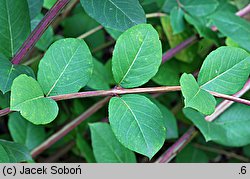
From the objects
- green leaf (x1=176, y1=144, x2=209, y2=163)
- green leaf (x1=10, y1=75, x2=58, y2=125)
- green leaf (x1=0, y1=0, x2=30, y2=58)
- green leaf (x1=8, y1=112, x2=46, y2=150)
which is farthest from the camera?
green leaf (x1=176, y1=144, x2=209, y2=163)

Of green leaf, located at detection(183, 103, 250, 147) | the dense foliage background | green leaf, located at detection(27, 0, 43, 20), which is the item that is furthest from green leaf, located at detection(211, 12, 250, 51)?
green leaf, located at detection(27, 0, 43, 20)

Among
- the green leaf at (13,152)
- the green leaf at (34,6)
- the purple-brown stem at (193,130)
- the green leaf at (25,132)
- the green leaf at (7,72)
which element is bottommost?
the purple-brown stem at (193,130)

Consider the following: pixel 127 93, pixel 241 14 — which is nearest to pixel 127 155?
pixel 127 93

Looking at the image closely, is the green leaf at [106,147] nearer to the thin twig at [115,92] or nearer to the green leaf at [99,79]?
the green leaf at [99,79]

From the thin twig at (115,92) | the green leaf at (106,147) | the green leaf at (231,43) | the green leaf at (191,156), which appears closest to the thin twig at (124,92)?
the thin twig at (115,92)

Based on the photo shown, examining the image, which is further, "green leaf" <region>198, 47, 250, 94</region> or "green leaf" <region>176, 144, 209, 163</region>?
"green leaf" <region>176, 144, 209, 163</region>

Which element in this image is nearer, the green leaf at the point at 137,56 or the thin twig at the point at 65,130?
the green leaf at the point at 137,56

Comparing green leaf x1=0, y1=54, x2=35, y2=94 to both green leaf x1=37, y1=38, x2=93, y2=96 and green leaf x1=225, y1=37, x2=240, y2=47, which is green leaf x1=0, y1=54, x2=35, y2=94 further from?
green leaf x1=225, y1=37, x2=240, y2=47
